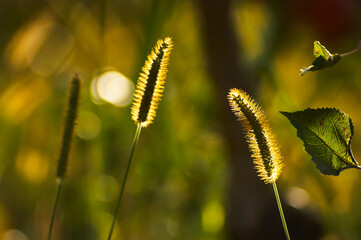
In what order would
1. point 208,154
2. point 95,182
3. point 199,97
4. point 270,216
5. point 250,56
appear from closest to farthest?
point 270,216 → point 250,56 → point 95,182 → point 199,97 → point 208,154

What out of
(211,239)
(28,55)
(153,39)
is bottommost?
(211,239)

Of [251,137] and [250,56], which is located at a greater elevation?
[250,56]

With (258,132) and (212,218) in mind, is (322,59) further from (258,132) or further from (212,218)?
(212,218)

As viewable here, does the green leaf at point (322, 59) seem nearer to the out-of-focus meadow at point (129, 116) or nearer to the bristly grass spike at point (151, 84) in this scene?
the bristly grass spike at point (151, 84)

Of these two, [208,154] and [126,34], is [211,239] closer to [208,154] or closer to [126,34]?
[208,154]

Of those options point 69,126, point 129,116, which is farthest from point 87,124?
point 69,126

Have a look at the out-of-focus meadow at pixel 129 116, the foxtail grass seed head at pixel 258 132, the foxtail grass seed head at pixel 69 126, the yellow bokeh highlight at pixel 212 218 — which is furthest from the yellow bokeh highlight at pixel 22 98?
the foxtail grass seed head at pixel 258 132

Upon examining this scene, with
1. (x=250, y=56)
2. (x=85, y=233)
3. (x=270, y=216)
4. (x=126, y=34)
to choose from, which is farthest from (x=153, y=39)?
(x=85, y=233)

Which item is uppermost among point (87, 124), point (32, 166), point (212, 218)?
point (87, 124)
